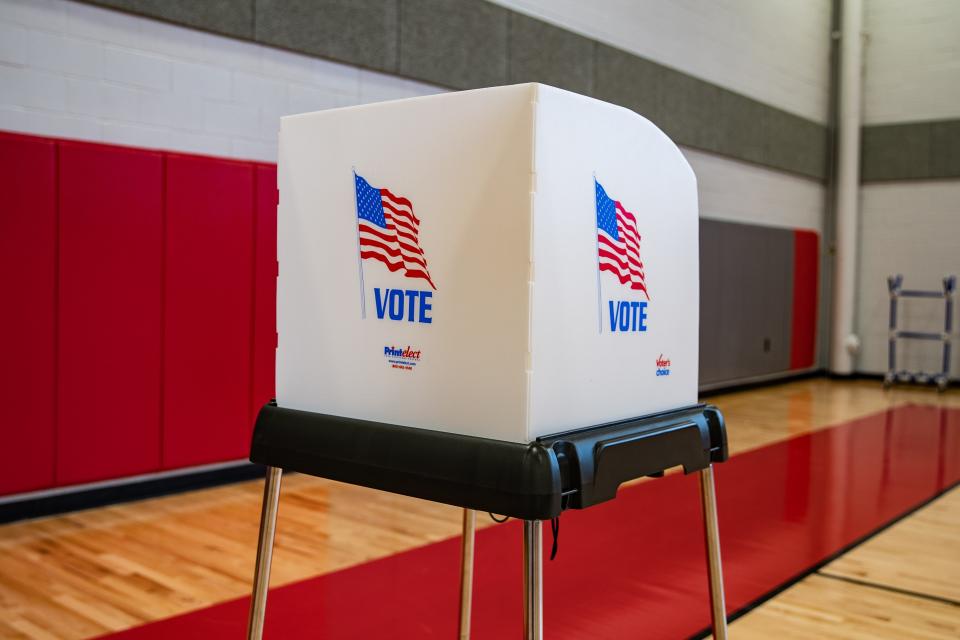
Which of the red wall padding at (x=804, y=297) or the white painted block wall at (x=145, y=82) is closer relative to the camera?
the white painted block wall at (x=145, y=82)

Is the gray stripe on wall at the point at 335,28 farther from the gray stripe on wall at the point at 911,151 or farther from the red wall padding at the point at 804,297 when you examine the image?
→ the gray stripe on wall at the point at 911,151

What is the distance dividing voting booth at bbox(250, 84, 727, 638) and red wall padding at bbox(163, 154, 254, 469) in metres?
2.27

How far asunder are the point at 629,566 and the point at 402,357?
5.42 feet

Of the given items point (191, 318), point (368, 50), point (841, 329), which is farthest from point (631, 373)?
point (841, 329)

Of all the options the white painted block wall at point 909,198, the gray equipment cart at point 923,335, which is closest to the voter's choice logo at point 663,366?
the gray equipment cart at point 923,335

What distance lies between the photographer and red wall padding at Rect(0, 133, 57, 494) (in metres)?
2.88

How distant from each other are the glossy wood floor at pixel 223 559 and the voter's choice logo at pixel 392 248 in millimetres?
1368

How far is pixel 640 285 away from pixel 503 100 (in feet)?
1.04

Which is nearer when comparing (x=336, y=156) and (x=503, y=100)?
(x=503, y=100)

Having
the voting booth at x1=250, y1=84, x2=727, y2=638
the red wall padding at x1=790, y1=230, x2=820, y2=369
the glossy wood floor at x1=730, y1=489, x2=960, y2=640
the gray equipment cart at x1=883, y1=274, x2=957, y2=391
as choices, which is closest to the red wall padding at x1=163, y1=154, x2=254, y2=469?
the glossy wood floor at x1=730, y1=489, x2=960, y2=640

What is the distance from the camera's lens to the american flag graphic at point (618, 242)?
107 centimetres

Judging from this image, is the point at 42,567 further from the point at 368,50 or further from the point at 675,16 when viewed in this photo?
the point at 675,16

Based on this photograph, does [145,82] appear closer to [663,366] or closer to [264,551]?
[264,551]

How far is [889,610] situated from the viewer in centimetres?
224
